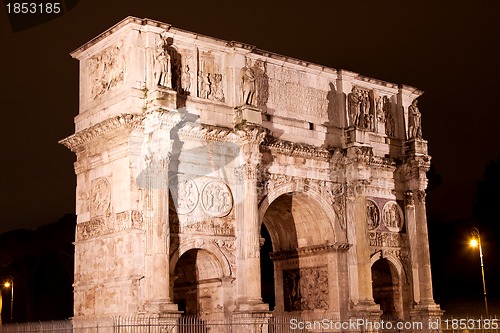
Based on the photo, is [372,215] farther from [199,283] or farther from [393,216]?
[199,283]

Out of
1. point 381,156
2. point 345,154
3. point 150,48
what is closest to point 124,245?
point 150,48

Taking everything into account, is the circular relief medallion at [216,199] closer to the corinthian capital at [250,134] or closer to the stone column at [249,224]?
the stone column at [249,224]

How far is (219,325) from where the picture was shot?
66.5 feet

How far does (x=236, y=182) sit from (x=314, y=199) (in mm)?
3265

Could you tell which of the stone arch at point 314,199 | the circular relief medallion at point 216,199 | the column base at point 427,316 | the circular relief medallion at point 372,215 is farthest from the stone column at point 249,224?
the column base at point 427,316

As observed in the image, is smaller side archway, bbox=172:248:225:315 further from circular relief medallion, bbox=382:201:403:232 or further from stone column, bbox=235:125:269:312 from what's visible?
circular relief medallion, bbox=382:201:403:232

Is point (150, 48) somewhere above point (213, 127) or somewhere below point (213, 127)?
above

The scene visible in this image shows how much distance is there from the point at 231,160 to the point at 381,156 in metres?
6.56

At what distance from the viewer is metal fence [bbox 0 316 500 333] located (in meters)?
17.9

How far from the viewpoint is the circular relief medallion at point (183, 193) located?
65.0 feet

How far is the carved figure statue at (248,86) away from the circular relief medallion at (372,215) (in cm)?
603

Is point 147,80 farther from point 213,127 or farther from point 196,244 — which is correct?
point 196,244

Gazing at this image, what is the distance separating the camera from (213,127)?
2041 cm

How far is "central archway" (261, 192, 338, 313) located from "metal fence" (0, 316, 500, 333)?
2.11 ft
